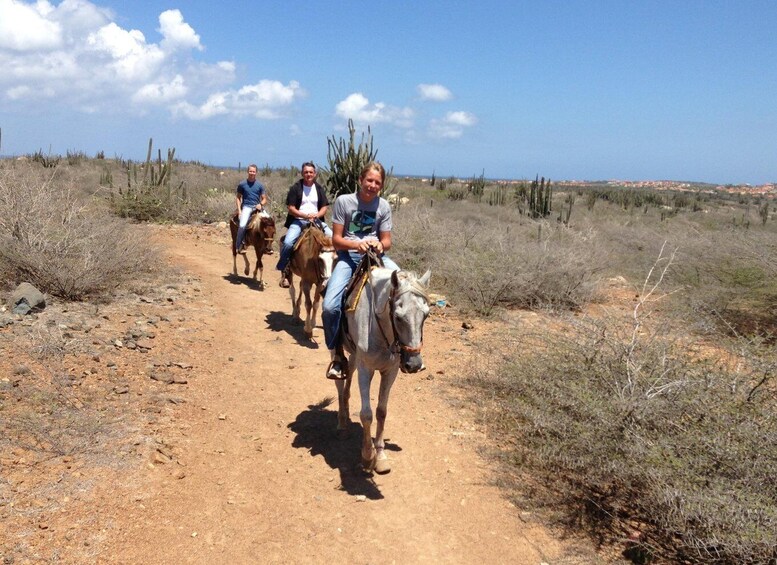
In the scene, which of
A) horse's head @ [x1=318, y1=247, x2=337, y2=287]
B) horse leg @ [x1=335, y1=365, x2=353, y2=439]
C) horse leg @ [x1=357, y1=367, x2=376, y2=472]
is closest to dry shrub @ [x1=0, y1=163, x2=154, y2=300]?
horse's head @ [x1=318, y1=247, x2=337, y2=287]

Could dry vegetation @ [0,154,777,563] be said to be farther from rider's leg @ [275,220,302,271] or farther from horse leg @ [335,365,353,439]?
rider's leg @ [275,220,302,271]

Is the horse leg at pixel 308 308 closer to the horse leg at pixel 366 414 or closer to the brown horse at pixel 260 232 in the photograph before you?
the brown horse at pixel 260 232

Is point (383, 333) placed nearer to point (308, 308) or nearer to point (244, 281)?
point (308, 308)

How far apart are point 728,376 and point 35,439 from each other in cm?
544

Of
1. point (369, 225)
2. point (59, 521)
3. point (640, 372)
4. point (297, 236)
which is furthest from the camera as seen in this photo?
point (297, 236)

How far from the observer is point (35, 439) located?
155 inches

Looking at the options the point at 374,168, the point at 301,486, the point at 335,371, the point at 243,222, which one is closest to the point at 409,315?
the point at 335,371

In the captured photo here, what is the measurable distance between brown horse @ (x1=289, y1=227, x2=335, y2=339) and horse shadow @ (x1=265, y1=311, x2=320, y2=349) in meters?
0.15

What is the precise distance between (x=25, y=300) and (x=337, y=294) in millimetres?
4265

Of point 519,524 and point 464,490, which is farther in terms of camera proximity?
point 464,490

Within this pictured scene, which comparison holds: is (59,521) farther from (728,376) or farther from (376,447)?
(728,376)

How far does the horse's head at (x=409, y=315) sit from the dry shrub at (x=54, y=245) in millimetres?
5479

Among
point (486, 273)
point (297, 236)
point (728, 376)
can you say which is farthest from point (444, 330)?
point (728, 376)

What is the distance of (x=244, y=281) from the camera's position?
1052 cm
